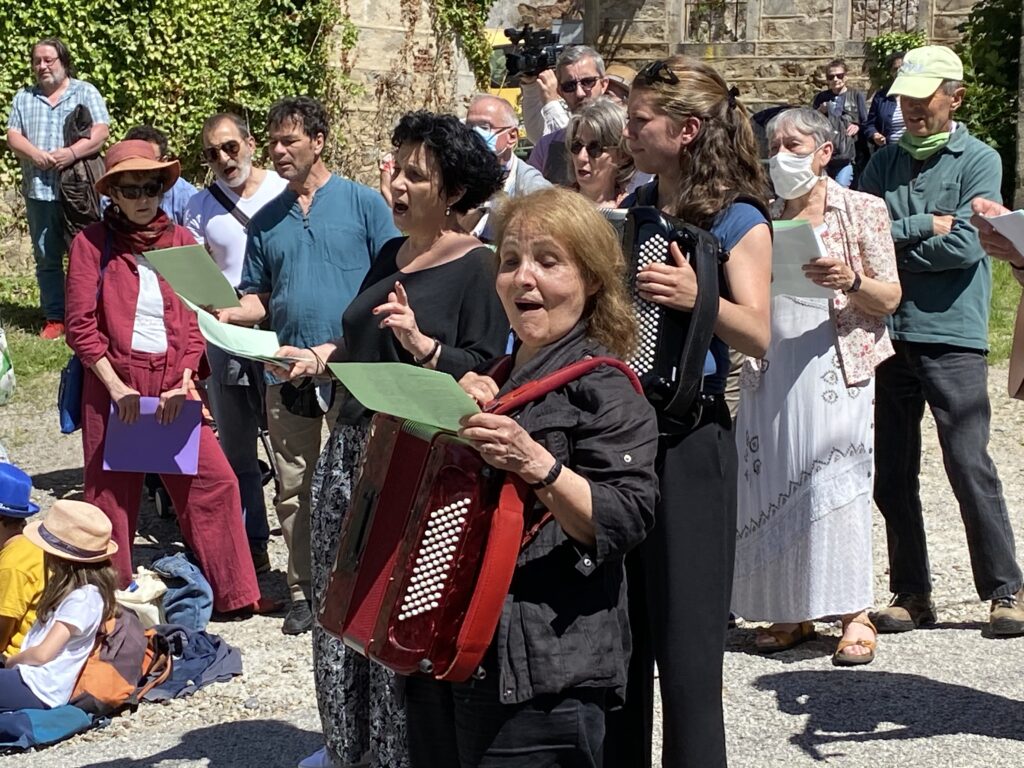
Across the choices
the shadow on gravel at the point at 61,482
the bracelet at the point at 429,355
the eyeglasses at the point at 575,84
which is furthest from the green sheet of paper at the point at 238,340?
the shadow on gravel at the point at 61,482

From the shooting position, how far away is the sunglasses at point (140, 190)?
626 centimetres

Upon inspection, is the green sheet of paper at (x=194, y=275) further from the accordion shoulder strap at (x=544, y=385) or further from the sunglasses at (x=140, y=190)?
the accordion shoulder strap at (x=544, y=385)

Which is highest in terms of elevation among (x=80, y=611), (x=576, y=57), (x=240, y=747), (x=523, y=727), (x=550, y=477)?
(x=576, y=57)

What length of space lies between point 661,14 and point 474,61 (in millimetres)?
8898

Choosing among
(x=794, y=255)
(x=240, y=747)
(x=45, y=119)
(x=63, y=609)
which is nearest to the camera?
(x=794, y=255)

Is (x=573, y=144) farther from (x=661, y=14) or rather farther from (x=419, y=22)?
(x=661, y=14)

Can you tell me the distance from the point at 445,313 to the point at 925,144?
8.51ft

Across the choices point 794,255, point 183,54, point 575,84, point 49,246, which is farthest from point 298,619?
point 183,54

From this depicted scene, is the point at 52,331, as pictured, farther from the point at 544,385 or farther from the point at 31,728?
the point at 544,385

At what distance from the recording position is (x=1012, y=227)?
163 inches

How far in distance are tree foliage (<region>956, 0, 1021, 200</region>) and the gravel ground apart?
34.6 ft

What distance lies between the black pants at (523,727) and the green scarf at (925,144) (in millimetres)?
3461

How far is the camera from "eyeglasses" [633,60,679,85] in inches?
149

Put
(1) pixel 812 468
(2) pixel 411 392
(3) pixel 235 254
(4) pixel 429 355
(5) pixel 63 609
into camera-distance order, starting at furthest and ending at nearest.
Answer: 1. (3) pixel 235 254
2. (1) pixel 812 468
3. (5) pixel 63 609
4. (4) pixel 429 355
5. (2) pixel 411 392
